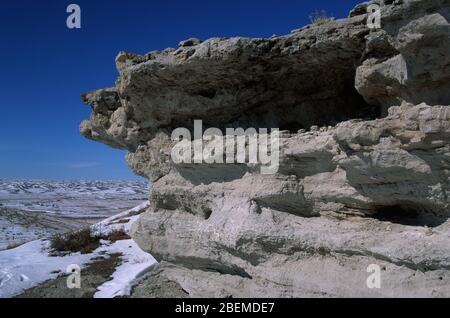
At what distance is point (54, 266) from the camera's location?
8.97m

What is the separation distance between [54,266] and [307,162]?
7042 mm

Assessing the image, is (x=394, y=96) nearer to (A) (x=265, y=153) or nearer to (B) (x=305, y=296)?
(A) (x=265, y=153)

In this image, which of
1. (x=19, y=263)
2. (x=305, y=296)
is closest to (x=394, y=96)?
(x=305, y=296)

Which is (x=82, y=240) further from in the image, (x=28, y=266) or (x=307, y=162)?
(x=307, y=162)

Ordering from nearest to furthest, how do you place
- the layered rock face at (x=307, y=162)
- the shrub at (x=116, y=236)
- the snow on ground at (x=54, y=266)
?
the layered rock face at (x=307, y=162)
the snow on ground at (x=54, y=266)
the shrub at (x=116, y=236)

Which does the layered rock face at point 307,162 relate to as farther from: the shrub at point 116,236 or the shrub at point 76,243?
the shrub at point 116,236

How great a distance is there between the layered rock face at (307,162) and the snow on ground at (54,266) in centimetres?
75

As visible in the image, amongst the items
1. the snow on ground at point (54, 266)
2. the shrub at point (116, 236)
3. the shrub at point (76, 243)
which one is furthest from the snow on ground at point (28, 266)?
the shrub at point (116, 236)

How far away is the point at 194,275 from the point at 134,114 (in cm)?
313

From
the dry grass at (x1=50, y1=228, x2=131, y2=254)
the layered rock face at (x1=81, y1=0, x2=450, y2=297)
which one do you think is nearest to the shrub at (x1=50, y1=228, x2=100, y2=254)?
the dry grass at (x1=50, y1=228, x2=131, y2=254)

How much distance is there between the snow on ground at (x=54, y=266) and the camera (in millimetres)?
7145

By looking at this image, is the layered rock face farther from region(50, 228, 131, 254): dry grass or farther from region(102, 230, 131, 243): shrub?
region(102, 230, 131, 243): shrub

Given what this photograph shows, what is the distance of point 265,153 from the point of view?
4988 millimetres

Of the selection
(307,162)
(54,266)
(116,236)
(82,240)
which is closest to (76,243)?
(82,240)
